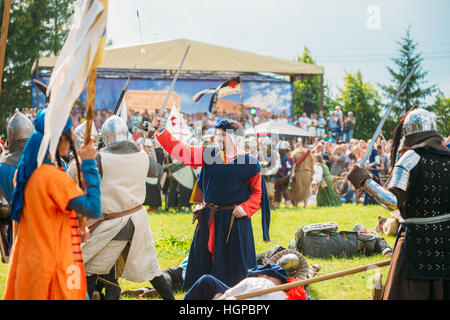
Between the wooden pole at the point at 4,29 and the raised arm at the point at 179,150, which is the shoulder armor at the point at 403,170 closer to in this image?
the raised arm at the point at 179,150

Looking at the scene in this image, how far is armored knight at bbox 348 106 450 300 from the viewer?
3918 mm

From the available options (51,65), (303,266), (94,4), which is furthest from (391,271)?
(51,65)

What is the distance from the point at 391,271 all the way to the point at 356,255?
4.05 meters

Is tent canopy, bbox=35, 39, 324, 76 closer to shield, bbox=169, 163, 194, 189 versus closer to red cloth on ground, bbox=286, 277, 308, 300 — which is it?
shield, bbox=169, 163, 194, 189

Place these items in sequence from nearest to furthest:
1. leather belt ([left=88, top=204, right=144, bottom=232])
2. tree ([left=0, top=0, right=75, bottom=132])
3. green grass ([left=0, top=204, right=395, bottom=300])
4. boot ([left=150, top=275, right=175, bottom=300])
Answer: leather belt ([left=88, top=204, right=144, bottom=232]) < boot ([left=150, top=275, right=175, bottom=300]) < green grass ([left=0, top=204, right=395, bottom=300]) < tree ([left=0, top=0, right=75, bottom=132])

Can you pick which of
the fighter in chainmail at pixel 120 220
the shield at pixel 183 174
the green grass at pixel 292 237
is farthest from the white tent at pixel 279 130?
the fighter in chainmail at pixel 120 220

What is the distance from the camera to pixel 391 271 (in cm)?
404

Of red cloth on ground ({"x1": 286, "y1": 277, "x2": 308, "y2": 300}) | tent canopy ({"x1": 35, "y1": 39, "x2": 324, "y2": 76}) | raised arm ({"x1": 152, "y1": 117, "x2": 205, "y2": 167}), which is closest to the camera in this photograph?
red cloth on ground ({"x1": 286, "y1": 277, "x2": 308, "y2": 300})

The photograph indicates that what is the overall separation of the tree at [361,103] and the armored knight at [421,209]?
116ft

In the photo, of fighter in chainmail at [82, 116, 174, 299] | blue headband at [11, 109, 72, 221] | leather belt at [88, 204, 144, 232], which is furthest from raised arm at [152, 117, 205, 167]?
blue headband at [11, 109, 72, 221]

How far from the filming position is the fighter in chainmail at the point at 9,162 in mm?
5453

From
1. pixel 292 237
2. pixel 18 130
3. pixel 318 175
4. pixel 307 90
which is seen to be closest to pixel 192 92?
pixel 318 175

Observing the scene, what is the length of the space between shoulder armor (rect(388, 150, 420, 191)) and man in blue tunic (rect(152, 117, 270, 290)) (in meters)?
1.87
